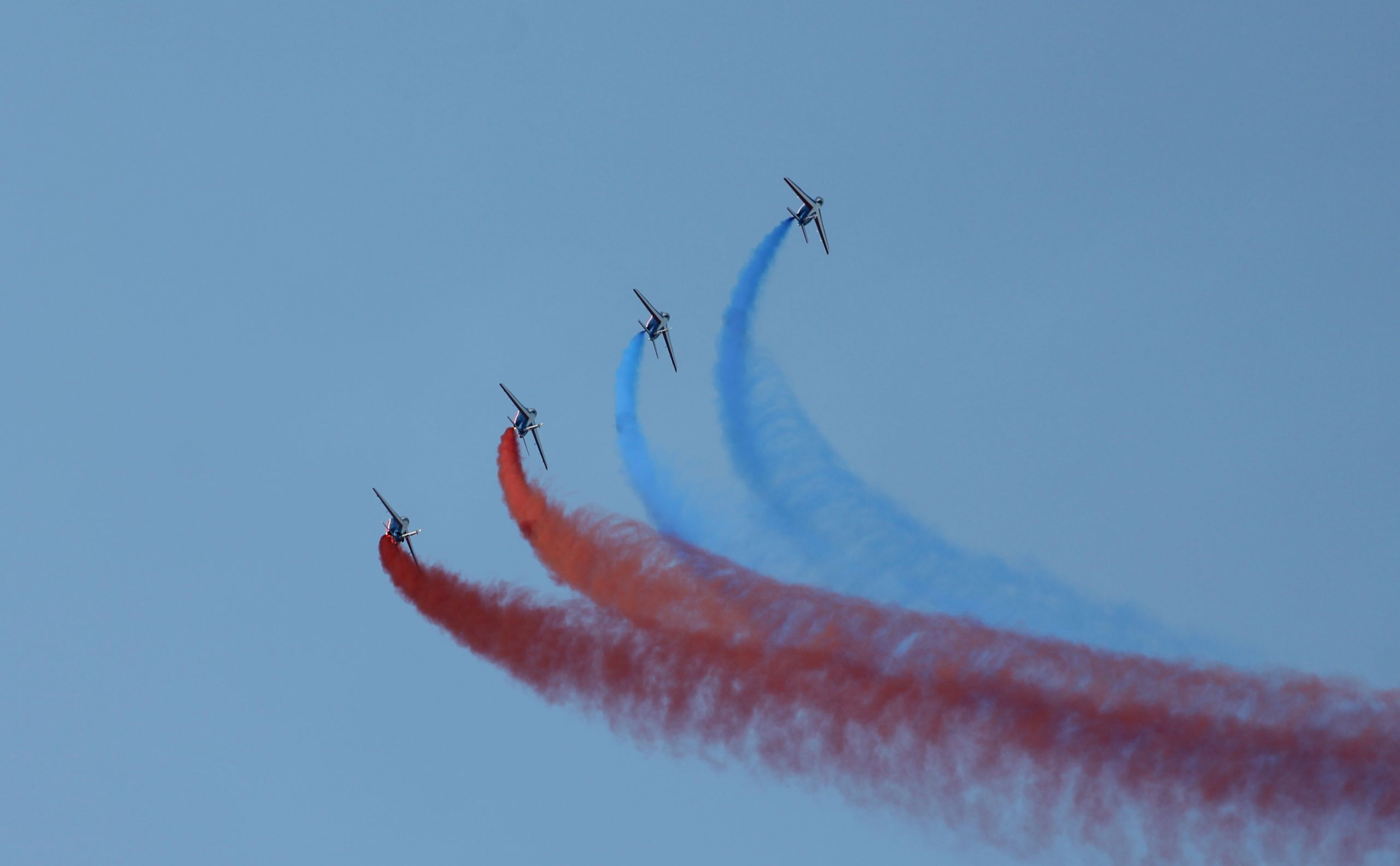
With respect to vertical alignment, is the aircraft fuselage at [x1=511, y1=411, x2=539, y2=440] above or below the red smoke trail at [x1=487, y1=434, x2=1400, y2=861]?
above

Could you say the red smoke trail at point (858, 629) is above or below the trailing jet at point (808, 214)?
below

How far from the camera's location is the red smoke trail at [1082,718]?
51.9 metres

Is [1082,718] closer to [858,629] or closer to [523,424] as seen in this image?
[858,629]

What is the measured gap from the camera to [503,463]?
66562mm

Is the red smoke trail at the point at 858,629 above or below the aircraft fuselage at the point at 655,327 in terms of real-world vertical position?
below

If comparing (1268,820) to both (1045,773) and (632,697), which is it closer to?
(1045,773)

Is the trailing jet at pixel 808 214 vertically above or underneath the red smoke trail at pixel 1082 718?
above

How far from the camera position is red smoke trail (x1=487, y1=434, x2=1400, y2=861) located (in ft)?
170

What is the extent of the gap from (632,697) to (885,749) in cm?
886

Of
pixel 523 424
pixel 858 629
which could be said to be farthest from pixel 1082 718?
pixel 523 424

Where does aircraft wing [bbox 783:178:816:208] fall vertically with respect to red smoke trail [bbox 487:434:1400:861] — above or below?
above

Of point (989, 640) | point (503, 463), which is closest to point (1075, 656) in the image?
point (989, 640)

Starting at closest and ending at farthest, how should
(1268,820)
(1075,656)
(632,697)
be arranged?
(1268,820), (1075,656), (632,697)

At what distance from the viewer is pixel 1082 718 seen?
54969 mm
